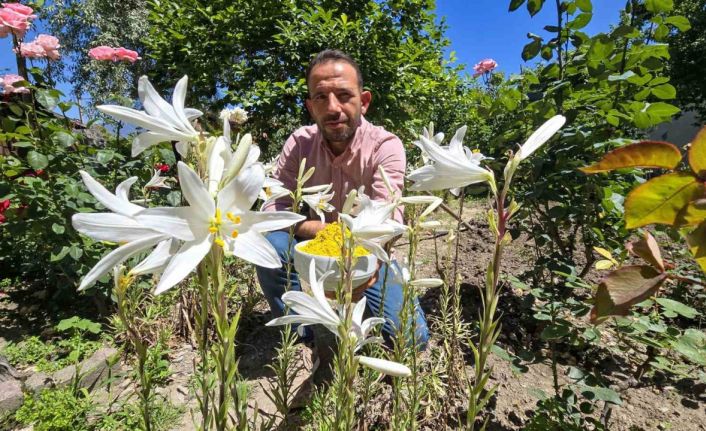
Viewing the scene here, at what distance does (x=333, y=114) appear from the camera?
263cm

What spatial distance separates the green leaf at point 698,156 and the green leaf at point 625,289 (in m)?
0.14

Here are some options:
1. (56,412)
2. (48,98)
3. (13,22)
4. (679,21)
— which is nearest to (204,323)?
(56,412)

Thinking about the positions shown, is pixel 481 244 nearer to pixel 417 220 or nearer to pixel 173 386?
pixel 173 386

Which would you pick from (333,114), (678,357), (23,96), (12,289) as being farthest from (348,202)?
(12,289)

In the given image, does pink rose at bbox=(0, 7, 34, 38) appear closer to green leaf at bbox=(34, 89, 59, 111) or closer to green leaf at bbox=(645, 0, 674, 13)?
green leaf at bbox=(34, 89, 59, 111)

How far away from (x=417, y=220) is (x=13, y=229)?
278cm

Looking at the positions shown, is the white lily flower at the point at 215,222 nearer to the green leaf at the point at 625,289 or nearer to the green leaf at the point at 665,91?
the green leaf at the point at 625,289

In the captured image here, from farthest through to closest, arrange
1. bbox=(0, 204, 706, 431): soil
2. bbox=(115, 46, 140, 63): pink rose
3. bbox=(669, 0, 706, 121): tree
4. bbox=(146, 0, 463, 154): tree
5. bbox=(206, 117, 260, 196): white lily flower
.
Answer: bbox=(669, 0, 706, 121): tree → bbox=(146, 0, 463, 154): tree → bbox=(115, 46, 140, 63): pink rose → bbox=(0, 204, 706, 431): soil → bbox=(206, 117, 260, 196): white lily flower

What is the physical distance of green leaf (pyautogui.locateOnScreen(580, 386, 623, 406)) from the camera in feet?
4.03

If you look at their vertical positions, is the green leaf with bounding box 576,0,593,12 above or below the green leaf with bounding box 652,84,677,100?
above

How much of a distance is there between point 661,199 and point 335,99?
234 centimetres

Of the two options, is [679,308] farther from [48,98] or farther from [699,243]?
[48,98]

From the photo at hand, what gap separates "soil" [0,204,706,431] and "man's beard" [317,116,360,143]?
4.10 feet

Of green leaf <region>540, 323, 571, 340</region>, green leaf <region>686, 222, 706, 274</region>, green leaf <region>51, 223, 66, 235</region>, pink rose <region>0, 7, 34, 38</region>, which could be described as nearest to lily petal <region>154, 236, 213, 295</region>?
green leaf <region>686, 222, 706, 274</region>
